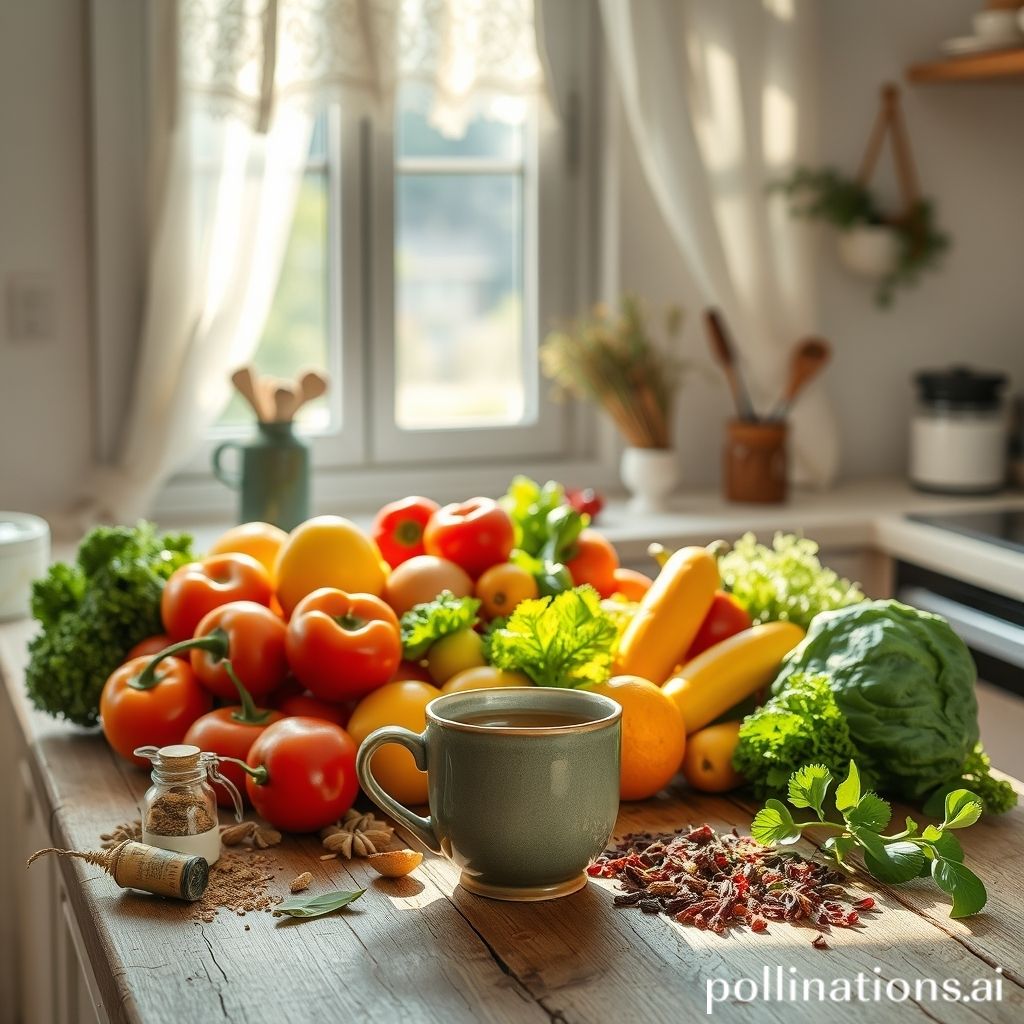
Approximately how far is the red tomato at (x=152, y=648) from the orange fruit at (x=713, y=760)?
45cm

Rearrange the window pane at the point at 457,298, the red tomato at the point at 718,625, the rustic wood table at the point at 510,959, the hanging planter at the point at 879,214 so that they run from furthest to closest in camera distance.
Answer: the hanging planter at the point at 879,214 → the window pane at the point at 457,298 → the red tomato at the point at 718,625 → the rustic wood table at the point at 510,959

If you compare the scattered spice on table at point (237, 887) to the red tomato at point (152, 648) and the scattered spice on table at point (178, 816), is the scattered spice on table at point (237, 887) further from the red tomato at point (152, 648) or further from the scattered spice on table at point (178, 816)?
the red tomato at point (152, 648)

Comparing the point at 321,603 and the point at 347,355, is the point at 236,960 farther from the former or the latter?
the point at 347,355

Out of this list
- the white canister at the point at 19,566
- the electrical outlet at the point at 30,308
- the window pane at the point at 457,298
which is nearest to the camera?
the white canister at the point at 19,566

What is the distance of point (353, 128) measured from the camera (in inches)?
102

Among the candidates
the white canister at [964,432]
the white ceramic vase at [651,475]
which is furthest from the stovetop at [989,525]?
the white ceramic vase at [651,475]

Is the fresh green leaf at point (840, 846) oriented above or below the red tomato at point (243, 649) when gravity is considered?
below

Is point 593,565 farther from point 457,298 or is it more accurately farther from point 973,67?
point 973,67

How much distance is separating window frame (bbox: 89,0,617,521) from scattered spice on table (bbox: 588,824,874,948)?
170 cm

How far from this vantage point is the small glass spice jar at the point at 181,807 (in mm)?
992

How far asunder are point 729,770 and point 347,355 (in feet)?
5.48

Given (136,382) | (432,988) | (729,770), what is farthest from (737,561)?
(136,382)

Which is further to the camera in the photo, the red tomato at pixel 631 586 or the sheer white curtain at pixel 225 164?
the sheer white curtain at pixel 225 164

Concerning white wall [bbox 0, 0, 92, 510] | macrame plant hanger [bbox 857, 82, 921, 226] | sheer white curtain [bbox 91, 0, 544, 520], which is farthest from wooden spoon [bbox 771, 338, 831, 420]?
white wall [bbox 0, 0, 92, 510]
